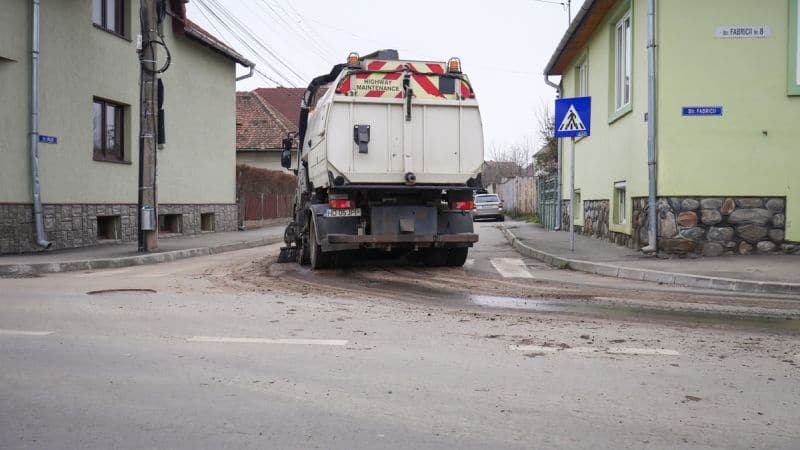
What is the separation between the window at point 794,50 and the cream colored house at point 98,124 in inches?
548

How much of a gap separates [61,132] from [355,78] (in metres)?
8.19

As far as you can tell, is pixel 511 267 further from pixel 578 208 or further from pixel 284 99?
pixel 284 99

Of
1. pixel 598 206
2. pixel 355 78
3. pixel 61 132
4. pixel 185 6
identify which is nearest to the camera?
pixel 355 78

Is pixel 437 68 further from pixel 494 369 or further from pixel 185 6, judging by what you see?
pixel 185 6

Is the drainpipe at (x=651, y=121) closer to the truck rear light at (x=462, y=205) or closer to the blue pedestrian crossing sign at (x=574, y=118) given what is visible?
the blue pedestrian crossing sign at (x=574, y=118)

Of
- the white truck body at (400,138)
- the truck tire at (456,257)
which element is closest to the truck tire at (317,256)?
the white truck body at (400,138)

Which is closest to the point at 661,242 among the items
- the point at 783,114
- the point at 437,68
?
the point at 783,114

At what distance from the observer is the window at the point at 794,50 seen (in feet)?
38.4

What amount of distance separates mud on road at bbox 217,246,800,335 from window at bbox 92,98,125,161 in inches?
305

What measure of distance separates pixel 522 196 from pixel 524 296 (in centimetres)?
3181

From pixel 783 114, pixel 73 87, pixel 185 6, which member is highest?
pixel 185 6

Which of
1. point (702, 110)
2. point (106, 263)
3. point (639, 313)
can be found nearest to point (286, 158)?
point (106, 263)

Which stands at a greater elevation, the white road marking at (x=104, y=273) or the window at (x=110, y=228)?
the window at (x=110, y=228)

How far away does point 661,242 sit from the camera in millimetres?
12273
